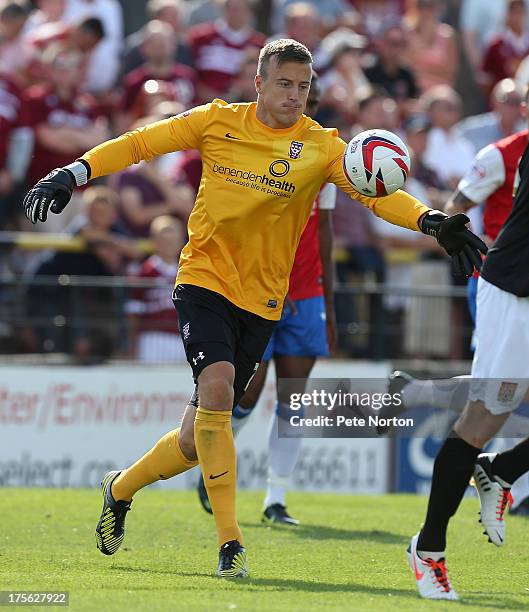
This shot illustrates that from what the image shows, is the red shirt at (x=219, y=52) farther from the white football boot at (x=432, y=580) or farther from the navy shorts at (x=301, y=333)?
the white football boot at (x=432, y=580)

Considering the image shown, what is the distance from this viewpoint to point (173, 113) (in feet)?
44.8

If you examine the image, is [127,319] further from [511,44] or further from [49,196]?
[511,44]

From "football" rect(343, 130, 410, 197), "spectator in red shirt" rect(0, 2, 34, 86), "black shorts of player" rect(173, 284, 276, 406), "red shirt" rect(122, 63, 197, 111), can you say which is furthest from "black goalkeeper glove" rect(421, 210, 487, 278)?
"spectator in red shirt" rect(0, 2, 34, 86)

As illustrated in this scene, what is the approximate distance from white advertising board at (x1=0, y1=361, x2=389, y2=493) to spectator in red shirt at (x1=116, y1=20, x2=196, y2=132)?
11.2ft

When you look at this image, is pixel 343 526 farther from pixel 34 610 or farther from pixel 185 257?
pixel 34 610

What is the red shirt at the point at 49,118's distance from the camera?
13.6 metres

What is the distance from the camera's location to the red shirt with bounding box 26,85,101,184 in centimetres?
1363

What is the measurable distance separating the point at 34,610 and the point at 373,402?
117 inches

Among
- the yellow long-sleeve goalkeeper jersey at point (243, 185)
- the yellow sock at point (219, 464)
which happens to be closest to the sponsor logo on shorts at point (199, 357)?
the yellow sock at point (219, 464)

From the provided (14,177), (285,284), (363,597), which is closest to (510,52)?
(14,177)

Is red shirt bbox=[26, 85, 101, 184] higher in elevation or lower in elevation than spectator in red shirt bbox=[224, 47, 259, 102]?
lower

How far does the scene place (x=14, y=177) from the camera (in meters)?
13.6

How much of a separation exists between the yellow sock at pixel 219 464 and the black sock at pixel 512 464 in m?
1.61

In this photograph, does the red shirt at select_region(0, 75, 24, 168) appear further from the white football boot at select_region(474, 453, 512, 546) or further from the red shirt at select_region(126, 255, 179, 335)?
the white football boot at select_region(474, 453, 512, 546)
